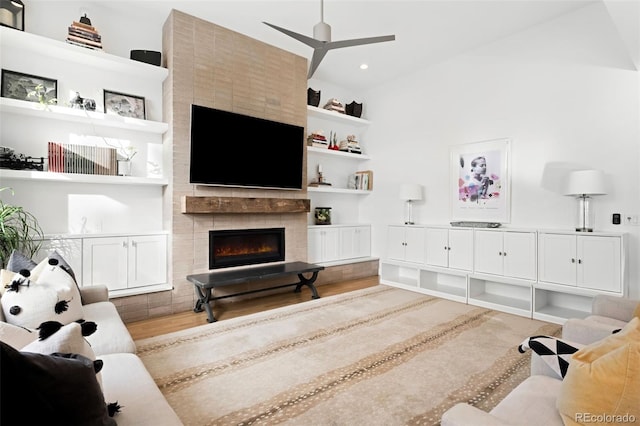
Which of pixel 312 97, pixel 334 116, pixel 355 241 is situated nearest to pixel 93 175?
pixel 312 97

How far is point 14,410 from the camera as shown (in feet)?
2.45

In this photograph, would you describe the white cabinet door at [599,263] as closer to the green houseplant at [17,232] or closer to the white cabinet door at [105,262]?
the white cabinet door at [105,262]

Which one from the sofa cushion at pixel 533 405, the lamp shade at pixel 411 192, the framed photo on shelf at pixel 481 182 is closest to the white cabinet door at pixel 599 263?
the framed photo on shelf at pixel 481 182

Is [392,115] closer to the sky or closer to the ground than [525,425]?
closer to the sky

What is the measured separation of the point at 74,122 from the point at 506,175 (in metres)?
4.92

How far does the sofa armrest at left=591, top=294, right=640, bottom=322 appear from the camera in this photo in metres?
2.23

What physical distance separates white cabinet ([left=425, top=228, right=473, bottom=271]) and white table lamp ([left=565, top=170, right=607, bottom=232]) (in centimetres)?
111

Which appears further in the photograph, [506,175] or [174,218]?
[506,175]

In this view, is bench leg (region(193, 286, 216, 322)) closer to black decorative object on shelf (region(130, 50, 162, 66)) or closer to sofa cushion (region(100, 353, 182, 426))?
sofa cushion (region(100, 353, 182, 426))

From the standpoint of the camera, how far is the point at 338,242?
5371 mm

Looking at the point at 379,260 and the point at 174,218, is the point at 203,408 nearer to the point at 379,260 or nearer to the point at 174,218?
the point at 174,218

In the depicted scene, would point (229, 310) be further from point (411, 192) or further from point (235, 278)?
point (411, 192)

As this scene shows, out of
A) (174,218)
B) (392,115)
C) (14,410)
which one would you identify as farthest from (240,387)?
(392,115)

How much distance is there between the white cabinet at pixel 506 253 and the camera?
368 cm
